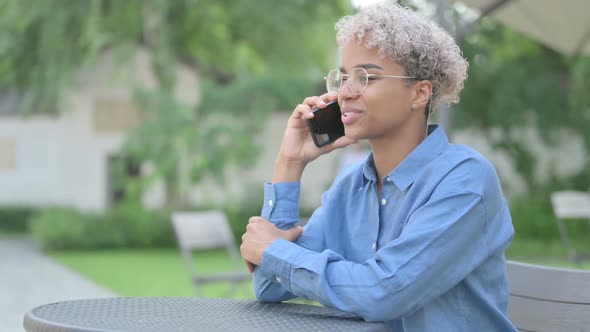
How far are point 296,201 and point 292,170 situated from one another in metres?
0.10

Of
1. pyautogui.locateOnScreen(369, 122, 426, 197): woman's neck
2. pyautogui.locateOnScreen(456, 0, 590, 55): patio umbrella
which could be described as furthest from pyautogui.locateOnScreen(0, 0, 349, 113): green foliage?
pyautogui.locateOnScreen(369, 122, 426, 197): woman's neck

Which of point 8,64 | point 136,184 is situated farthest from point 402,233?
point 8,64

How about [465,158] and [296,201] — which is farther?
[296,201]

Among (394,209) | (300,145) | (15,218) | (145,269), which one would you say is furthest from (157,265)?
(394,209)

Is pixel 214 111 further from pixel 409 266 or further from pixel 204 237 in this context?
pixel 409 266

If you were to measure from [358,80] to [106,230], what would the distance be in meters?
14.2

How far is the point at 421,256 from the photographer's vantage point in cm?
201

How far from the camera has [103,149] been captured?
2091cm

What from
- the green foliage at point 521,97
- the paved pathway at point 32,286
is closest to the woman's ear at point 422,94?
the paved pathway at point 32,286

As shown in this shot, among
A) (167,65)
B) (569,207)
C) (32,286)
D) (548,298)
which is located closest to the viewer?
(548,298)

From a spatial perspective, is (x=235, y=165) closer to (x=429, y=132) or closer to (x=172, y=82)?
(x=172, y=82)

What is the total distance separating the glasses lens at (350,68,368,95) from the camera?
88.0 inches

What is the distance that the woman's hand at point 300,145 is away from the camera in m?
2.49

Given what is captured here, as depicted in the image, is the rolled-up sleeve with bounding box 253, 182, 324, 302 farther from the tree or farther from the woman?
the tree
